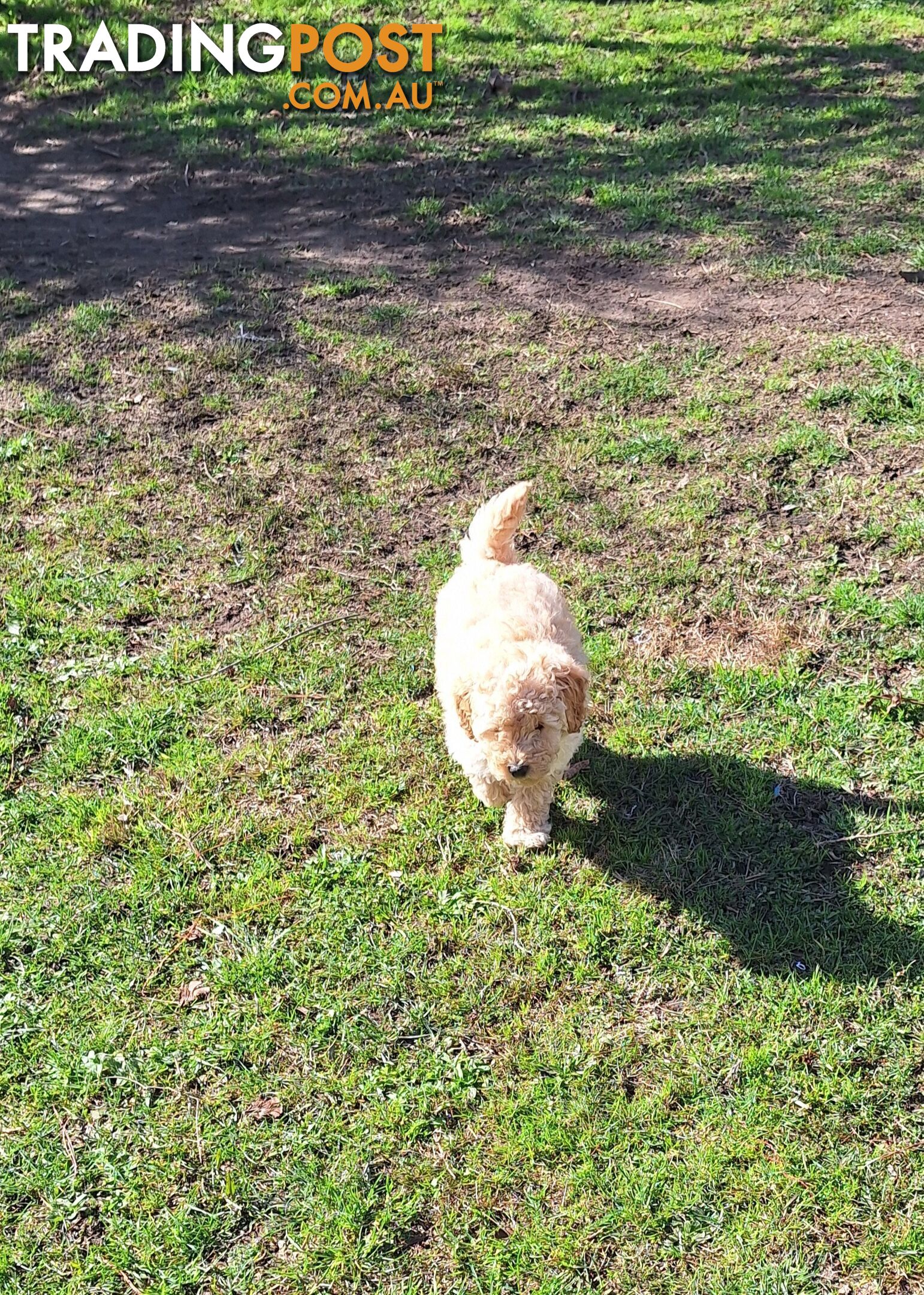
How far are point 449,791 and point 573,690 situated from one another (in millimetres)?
1203

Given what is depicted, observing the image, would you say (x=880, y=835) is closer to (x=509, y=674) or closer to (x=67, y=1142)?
(x=509, y=674)

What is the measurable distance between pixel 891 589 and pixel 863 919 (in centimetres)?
191

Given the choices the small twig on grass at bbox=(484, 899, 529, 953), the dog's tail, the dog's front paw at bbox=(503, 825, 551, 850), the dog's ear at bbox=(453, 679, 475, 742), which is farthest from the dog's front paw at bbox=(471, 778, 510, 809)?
the dog's tail

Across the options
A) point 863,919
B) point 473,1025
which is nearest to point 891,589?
point 863,919

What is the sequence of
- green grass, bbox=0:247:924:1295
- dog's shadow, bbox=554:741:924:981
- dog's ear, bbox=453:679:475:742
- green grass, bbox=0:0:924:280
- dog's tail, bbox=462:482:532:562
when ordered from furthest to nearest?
green grass, bbox=0:0:924:280 → dog's tail, bbox=462:482:532:562 → dog's shadow, bbox=554:741:924:981 → dog's ear, bbox=453:679:475:742 → green grass, bbox=0:247:924:1295

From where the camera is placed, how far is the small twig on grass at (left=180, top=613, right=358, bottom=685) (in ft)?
16.7

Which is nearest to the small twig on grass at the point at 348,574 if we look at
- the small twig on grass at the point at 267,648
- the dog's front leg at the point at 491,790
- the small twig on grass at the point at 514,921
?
the small twig on grass at the point at 267,648

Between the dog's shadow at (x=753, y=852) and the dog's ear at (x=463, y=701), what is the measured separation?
2.90 ft

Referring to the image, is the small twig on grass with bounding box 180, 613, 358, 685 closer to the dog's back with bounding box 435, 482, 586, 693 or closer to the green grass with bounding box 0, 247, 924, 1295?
the green grass with bounding box 0, 247, 924, 1295

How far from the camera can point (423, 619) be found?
5234 millimetres

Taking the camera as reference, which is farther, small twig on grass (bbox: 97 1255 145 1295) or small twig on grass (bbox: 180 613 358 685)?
small twig on grass (bbox: 180 613 358 685)

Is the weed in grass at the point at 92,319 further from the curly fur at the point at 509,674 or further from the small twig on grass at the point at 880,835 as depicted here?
the small twig on grass at the point at 880,835

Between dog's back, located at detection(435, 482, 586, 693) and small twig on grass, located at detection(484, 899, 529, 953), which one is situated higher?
dog's back, located at detection(435, 482, 586, 693)

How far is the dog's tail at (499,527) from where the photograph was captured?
4082 mm
